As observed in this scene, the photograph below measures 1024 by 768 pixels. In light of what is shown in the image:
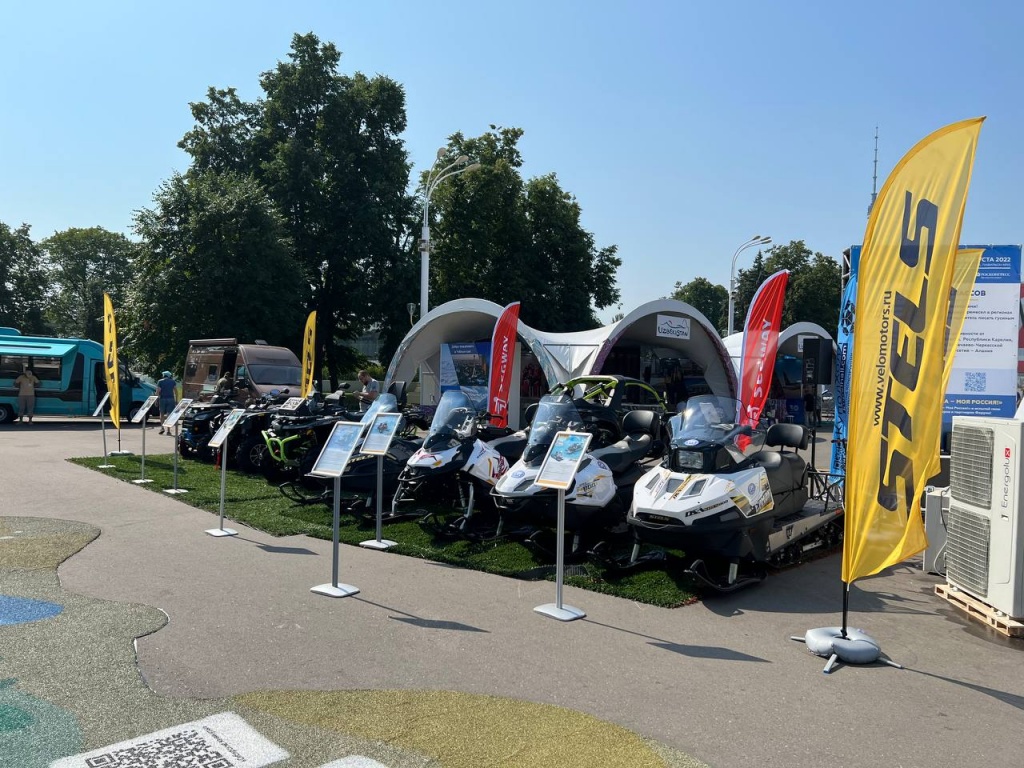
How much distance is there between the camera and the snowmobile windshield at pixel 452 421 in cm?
910

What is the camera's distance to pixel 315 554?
7.81m

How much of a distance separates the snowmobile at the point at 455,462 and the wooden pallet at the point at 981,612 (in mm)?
4559

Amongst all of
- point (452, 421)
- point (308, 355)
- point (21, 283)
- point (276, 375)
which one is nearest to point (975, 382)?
point (452, 421)

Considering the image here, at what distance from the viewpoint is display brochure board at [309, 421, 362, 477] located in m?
6.75

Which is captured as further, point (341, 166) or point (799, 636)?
point (341, 166)

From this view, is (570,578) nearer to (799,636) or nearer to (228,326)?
(799,636)

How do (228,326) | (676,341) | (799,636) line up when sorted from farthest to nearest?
1. (228,326)
2. (676,341)
3. (799,636)

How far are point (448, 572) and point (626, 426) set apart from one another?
11.2 feet

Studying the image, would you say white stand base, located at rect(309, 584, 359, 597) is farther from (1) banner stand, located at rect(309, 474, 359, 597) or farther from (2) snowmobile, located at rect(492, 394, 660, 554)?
(2) snowmobile, located at rect(492, 394, 660, 554)

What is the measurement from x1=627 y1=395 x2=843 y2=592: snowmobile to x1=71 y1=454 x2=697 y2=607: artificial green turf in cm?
33

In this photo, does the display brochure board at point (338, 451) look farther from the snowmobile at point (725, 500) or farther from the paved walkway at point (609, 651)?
the snowmobile at point (725, 500)

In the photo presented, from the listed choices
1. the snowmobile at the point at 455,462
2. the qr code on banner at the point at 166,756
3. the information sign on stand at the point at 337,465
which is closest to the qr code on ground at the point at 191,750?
the qr code on banner at the point at 166,756

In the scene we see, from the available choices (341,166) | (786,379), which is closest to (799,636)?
(786,379)

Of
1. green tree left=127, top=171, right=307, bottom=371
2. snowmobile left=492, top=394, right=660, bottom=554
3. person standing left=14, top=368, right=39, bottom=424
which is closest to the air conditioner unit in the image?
snowmobile left=492, top=394, right=660, bottom=554
